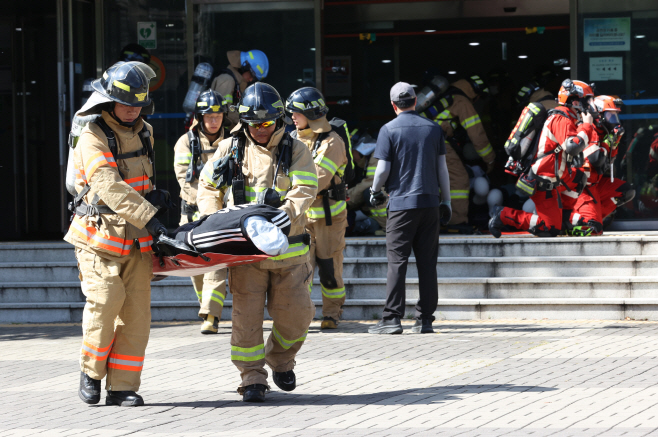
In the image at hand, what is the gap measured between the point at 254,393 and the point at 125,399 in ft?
2.62

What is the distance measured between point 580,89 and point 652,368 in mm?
4379

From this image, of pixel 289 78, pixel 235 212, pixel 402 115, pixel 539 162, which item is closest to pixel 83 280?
pixel 235 212

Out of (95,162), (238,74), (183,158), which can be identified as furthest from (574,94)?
(95,162)

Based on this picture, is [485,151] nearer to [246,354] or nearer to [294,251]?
[294,251]

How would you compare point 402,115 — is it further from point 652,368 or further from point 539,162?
point 652,368

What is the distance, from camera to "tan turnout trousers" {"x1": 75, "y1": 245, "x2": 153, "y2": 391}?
5789 millimetres

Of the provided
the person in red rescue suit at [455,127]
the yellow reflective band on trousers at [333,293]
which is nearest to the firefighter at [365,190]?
the person in red rescue suit at [455,127]

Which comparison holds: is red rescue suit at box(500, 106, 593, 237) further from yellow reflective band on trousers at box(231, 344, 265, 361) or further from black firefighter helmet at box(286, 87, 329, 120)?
yellow reflective band on trousers at box(231, 344, 265, 361)

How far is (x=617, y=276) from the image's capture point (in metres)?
9.81

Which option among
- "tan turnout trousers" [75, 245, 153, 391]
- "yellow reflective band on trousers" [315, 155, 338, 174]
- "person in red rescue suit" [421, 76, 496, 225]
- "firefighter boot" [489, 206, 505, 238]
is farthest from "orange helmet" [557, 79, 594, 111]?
"tan turnout trousers" [75, 245, 153, 391]

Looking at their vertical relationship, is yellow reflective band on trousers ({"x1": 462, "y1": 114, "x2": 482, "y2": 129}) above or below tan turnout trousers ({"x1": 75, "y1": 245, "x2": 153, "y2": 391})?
above

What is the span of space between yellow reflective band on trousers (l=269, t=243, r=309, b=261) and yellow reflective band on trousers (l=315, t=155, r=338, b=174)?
Answer: 2692 mm

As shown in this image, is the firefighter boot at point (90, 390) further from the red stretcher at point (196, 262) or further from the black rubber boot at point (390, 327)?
the black rubber boot at point (390, 327)

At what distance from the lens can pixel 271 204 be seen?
19.2 ft
